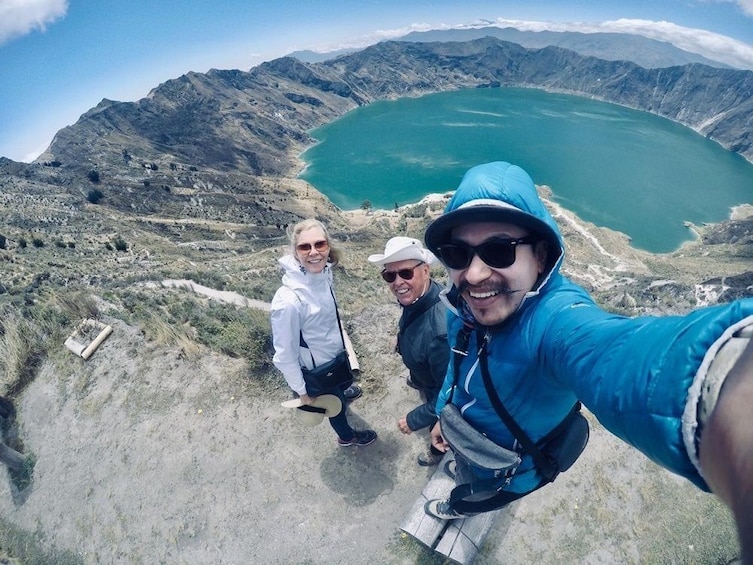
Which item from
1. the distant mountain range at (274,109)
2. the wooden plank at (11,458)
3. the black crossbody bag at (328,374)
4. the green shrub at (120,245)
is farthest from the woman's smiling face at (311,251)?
the distant mountain range at (274,109)

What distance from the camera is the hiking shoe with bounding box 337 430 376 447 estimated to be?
4559 mm

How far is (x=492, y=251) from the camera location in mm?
1728

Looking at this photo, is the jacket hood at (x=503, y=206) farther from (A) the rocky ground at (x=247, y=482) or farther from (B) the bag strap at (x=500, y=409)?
(A) the rocky ground at (x=247, y=482)

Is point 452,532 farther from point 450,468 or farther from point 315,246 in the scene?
point 315,246

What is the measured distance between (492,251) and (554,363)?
1.82ft

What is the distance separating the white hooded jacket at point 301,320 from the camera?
10.4 ft

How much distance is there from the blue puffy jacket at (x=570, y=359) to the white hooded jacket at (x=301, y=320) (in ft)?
4.51

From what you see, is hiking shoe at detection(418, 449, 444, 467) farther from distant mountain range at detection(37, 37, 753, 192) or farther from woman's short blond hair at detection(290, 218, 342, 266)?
distant mountain range at detection(37, 37, 753, 192)

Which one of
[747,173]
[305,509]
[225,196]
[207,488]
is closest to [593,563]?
[305,509]

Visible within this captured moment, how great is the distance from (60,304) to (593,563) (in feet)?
27.7

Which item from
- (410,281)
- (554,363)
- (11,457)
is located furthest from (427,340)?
(11,457)

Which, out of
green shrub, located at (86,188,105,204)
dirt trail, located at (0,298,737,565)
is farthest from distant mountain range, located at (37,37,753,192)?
dirt trail, located at (0,298,737,565)

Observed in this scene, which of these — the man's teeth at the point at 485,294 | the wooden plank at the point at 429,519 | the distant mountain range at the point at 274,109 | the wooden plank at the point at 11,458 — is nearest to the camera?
the man's teeth at the point at 485,294

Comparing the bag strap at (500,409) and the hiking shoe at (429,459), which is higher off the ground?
the bag strap at (500,409)
